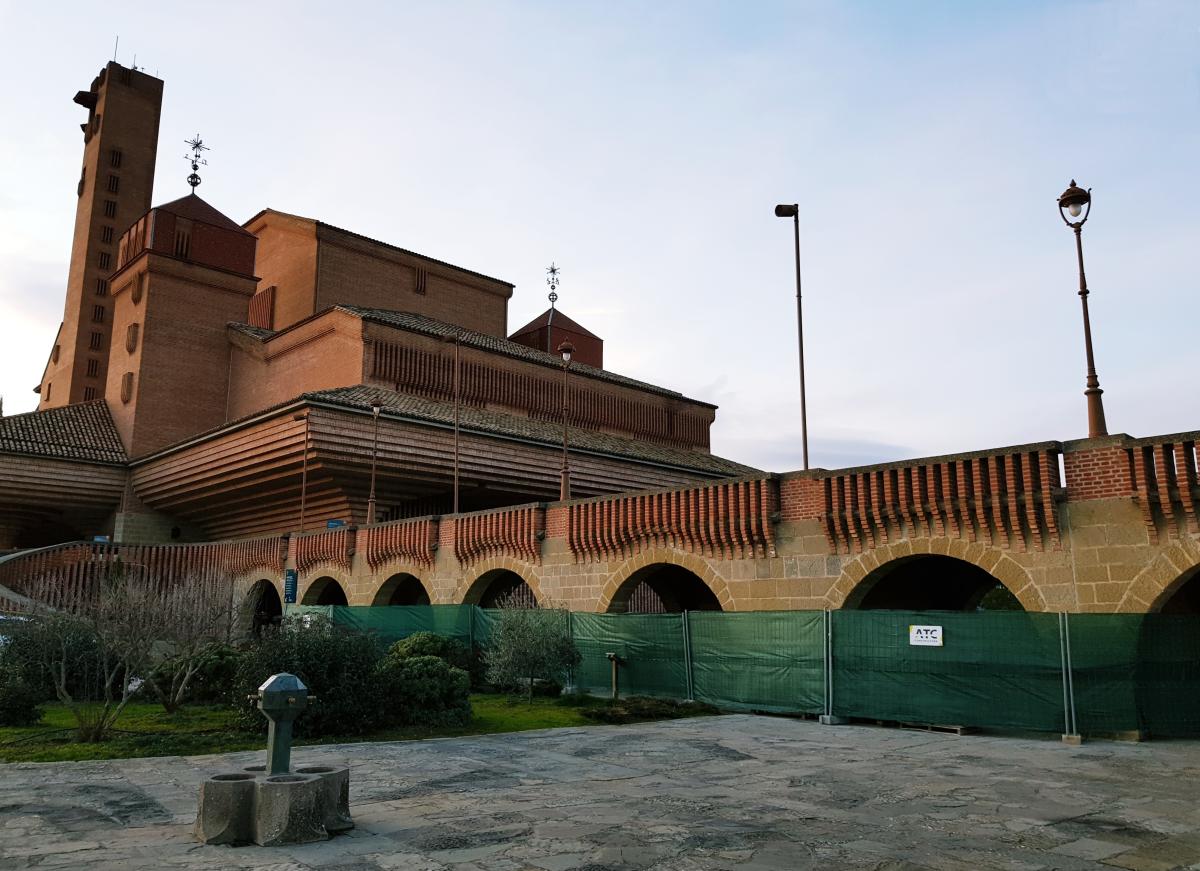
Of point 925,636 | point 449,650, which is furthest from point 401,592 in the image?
point 925,636

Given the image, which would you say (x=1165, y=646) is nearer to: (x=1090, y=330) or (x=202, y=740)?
(x=1090, y=330)

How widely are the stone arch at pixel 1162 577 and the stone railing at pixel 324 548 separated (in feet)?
71.8

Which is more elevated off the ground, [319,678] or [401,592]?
[401,592]

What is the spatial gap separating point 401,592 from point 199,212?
24634mm

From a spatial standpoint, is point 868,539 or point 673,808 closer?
point 673,808

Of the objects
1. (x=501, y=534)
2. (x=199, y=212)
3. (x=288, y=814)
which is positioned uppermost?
(x=199, y=212)

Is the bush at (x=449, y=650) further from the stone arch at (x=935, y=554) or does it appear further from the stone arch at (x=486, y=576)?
the stone arch at (x=935, y=554)

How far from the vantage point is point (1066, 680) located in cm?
1249

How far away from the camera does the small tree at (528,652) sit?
17.3 metres

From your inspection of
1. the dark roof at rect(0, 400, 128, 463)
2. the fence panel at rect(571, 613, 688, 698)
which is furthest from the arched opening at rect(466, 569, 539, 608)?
the dark roof at rect(0, 400, 128, 463)

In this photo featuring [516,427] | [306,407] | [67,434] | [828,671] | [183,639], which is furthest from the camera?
[67,434]

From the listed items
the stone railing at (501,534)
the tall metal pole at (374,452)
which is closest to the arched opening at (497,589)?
the stone railing at (501,534)

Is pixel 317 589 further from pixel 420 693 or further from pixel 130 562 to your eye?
pixel 420 693

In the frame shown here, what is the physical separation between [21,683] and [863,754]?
1235cm
